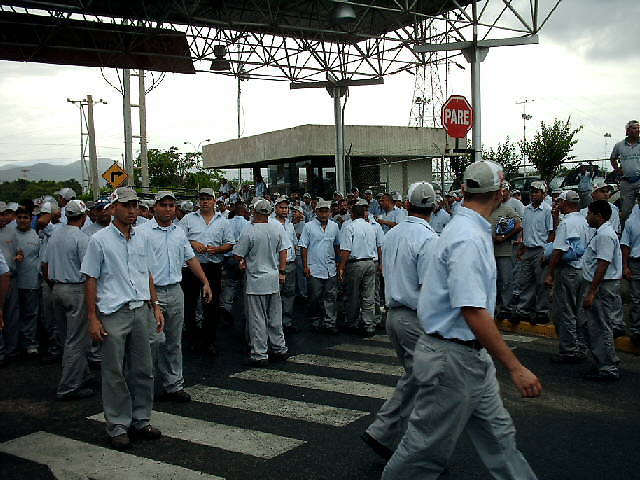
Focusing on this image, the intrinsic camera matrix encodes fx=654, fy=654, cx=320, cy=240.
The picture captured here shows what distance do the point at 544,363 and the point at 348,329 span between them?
3413 mm

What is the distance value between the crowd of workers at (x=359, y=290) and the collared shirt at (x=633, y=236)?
0.02m

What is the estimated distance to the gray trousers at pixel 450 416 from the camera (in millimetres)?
3451

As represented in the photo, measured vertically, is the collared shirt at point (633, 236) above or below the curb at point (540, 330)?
above

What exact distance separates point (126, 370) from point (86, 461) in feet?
2.87

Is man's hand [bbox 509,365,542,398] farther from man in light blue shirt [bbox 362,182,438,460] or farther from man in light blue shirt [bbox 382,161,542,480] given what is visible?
man in light blue shirt [bbox 362,182,438,460]

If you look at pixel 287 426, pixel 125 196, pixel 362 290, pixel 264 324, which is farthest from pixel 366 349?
pixel 125 196

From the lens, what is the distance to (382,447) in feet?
16.7

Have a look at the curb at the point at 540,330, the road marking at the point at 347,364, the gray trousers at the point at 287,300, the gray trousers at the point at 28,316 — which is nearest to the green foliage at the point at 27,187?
the gray trousers at the point at 28,316

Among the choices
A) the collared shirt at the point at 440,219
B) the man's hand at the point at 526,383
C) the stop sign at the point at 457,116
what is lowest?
the man's hand at the point at 526,383

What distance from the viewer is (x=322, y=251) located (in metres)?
10.9

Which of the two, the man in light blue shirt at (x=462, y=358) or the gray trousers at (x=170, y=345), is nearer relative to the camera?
the man in light blue shirt at (x=462, y=358)

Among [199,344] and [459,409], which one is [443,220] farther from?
[459,409]

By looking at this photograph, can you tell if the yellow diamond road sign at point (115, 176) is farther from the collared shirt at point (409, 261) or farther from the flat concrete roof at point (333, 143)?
the collared shirt at point (409, 261)

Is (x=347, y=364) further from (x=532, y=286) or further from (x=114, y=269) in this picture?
(x=532, y=286)
